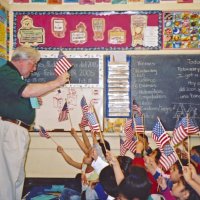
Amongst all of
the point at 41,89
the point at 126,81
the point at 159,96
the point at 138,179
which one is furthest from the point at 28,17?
the point at 138,179

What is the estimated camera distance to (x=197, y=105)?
5066mm

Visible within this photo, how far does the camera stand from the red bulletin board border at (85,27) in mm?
5148

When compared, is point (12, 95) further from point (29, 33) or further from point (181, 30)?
point (181, 30)

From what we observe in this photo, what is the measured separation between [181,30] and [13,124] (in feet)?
9.93

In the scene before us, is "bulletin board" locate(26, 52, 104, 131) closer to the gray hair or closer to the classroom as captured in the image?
the classroom

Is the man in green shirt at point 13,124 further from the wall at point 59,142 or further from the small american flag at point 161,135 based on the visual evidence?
the wall at point 59,142

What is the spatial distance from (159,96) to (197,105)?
54 cm

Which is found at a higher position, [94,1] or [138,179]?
[94,1]

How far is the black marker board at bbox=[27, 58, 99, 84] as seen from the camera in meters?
5.16

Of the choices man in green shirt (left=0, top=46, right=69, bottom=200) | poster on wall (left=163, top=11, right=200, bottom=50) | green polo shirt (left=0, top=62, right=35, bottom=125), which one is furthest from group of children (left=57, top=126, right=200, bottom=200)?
poster on wall (left=163, top=11, right=200, bottom=50)

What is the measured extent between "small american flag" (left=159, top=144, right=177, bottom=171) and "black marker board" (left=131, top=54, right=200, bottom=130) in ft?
7.49

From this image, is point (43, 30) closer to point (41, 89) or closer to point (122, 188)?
point (41, 89)

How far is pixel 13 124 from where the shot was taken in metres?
3.07

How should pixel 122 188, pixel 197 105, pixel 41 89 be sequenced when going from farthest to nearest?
1. pixel 197 105
2. pixel 41 89
3. pixel 122 188
